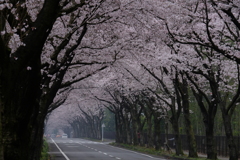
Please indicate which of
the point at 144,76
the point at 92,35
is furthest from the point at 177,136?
the point at 92,35

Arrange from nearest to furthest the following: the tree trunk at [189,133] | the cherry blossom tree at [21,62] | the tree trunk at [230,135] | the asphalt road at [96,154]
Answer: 1. the cherry blossom tree at [21,62]
2. the tree trunk at [230,135]
3. the tree trunk at [189,133]
4. the asphalt road at [96,154]

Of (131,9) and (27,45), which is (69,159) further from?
(27,45)

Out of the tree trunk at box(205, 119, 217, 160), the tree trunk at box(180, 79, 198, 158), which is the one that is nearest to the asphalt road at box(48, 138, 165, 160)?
the tree trunk at box(180, 79, 198, 158)

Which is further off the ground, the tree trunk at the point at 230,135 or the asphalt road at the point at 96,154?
the tree trunk at the point at 230,135

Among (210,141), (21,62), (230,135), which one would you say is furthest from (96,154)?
(21,62)

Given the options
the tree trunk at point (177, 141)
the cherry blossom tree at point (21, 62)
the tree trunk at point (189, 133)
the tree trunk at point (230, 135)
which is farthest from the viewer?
the tree trunk at point (177, 141)

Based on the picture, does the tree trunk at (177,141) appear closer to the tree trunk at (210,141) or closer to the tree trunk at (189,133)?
the tree trunk at (189,133)

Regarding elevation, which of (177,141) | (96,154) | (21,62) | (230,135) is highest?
(21,62)

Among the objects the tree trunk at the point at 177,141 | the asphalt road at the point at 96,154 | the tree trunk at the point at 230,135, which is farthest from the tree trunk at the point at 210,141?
the asphalt road at the point at 96,154

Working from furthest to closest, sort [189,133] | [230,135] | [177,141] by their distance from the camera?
[177,141] → [189,133] → [230,135]

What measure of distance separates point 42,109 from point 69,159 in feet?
33.1

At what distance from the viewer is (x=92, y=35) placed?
1888cm

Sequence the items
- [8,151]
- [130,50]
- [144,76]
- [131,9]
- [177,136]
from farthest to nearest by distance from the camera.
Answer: [144,76] → [177,136] → [130,50] → [131,9] → [8,151]

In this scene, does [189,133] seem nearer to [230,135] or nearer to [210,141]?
[210,141]
